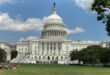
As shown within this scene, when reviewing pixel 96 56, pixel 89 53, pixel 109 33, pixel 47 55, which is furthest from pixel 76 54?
pixel 109 33

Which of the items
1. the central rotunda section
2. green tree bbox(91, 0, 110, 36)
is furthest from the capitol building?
green tree bbox(91, 0, 110, 36)

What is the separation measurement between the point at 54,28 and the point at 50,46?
20839 mm

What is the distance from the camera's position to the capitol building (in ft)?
480

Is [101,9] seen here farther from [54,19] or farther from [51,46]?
[54,19]

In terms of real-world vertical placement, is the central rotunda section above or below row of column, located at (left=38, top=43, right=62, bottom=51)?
above

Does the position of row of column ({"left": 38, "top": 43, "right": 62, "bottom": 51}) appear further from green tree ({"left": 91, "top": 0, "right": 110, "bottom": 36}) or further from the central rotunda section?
green tree ({"left": 91, "top": 0, "right": 110, "bottom": 36})

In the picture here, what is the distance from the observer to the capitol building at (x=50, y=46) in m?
146

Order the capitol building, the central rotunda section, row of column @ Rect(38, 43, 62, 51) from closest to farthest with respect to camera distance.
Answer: the capitol building < row of column @ Rect(38, 43, 62, 51) < the central rotunda section

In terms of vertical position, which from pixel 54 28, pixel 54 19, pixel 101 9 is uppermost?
pixel 54 19

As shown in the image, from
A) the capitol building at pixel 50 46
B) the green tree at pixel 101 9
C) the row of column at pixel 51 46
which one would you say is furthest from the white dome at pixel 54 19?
the green tree at pixel 101 9

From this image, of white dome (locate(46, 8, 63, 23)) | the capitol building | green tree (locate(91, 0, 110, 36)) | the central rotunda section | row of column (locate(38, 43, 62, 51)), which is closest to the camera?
green tree (locate(91, 0, 110, 36))

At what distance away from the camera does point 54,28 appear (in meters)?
176

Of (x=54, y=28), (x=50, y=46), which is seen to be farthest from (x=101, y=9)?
(x=54, y=28)

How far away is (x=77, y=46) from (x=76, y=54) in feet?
237
